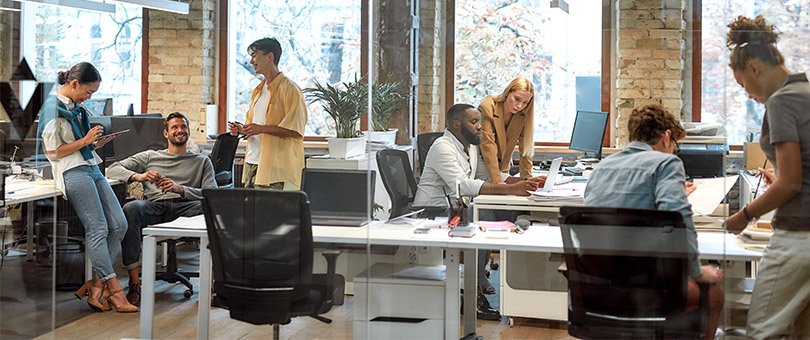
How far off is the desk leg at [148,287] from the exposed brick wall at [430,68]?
1.43m

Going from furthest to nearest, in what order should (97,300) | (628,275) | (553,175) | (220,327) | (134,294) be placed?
(97,300), (134,294), (220,327), (553,175), (628,275)

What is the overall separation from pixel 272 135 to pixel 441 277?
3.73ft

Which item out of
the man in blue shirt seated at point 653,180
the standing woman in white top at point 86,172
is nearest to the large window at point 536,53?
the man in blue shirt seated at point 653,180

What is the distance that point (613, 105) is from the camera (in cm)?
375

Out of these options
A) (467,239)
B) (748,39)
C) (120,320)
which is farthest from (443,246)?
(120,320)

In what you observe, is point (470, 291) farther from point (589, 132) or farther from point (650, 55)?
point (650, 55)

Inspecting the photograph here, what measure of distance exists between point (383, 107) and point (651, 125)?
129 centimetres

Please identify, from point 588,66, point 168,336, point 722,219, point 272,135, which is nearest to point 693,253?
point 722,219

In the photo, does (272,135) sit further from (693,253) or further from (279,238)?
(693,253)

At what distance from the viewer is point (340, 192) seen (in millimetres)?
4105

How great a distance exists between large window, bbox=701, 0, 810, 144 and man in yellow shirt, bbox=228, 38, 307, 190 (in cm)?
193

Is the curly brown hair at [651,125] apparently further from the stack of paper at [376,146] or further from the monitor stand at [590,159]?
the stack of paper at [376,146]

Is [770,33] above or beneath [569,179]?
above

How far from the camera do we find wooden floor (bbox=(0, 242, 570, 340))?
411 centimetres
